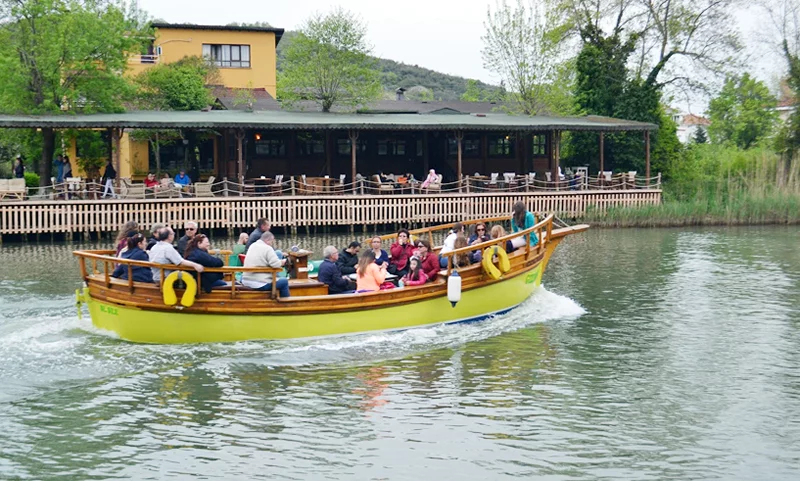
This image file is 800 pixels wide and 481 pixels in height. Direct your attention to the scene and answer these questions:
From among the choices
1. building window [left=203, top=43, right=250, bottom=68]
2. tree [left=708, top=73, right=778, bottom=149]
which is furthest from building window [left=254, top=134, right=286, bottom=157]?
tree [left=708, top=73, right=778, bottom=149]

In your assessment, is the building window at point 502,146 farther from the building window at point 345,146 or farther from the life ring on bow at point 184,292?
the life ring on bow at point 184,292

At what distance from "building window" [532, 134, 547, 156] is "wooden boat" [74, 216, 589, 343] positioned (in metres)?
27.2

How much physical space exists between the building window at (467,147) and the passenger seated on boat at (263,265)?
27.9 meters

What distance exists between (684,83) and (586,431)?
41.0m

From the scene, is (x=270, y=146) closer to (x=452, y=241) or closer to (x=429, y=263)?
(x=452, y=241)

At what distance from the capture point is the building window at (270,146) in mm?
Result: 41031

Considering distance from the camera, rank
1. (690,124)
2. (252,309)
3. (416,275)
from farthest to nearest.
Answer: (690,124) → (416,275) → (252,309)

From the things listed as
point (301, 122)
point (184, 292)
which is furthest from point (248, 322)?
point (301, 122)

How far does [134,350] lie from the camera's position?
15.8 metres

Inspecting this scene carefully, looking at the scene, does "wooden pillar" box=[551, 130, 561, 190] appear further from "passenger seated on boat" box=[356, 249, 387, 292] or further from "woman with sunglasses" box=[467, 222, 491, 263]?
"passenger seated on boat" box=[356, 249, 387, 292]

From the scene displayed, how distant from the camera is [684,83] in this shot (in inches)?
1975

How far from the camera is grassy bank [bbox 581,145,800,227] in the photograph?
125 ft

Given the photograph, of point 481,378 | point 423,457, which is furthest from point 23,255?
point 423,457

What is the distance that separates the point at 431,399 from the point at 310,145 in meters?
29.2
